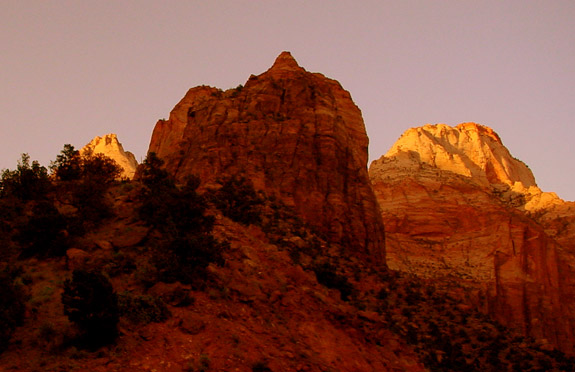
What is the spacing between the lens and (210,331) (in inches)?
809

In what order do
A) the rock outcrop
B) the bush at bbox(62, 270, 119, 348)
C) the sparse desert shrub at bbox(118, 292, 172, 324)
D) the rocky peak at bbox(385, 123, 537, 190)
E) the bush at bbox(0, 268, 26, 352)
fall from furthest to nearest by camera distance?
the rocky peak at bbox(385, 123, 537, 190)
the rock outcrop
the sparse desert shrub at bbox(118, 292, 172, 324)
the bush at bbox(62, 270, 119, 348)
the bush at bbox(0, 268, 26, 352)

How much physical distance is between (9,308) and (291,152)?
2282cm

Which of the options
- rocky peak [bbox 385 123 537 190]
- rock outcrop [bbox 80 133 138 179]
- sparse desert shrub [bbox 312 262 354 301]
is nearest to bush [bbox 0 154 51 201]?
sparse desert shrub [bbox 312 262 354 301]

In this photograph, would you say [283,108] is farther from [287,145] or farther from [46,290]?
[46,290]

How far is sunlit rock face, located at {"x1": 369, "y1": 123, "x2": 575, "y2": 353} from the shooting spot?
61844 mm

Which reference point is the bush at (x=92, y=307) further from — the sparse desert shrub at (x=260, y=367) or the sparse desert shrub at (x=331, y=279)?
the sparse desert shrub at (x=331, y=279)

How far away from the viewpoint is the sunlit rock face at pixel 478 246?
2435 inches

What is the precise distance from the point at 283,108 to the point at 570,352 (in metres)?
34.8

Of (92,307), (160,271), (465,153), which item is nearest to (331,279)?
(160,271)

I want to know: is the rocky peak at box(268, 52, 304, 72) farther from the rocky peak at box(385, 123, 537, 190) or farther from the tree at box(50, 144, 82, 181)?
the rocky peak at box(385, 123, 537, 190)

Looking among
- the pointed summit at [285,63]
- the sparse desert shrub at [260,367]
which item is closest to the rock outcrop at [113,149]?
the pointed summit at [285,63]

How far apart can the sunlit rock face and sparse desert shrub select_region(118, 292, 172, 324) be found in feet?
132

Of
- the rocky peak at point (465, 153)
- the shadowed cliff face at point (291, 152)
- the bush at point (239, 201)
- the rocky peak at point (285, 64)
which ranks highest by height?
the rocky peak at point (465, 153)

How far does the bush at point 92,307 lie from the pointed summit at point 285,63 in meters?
29.6
